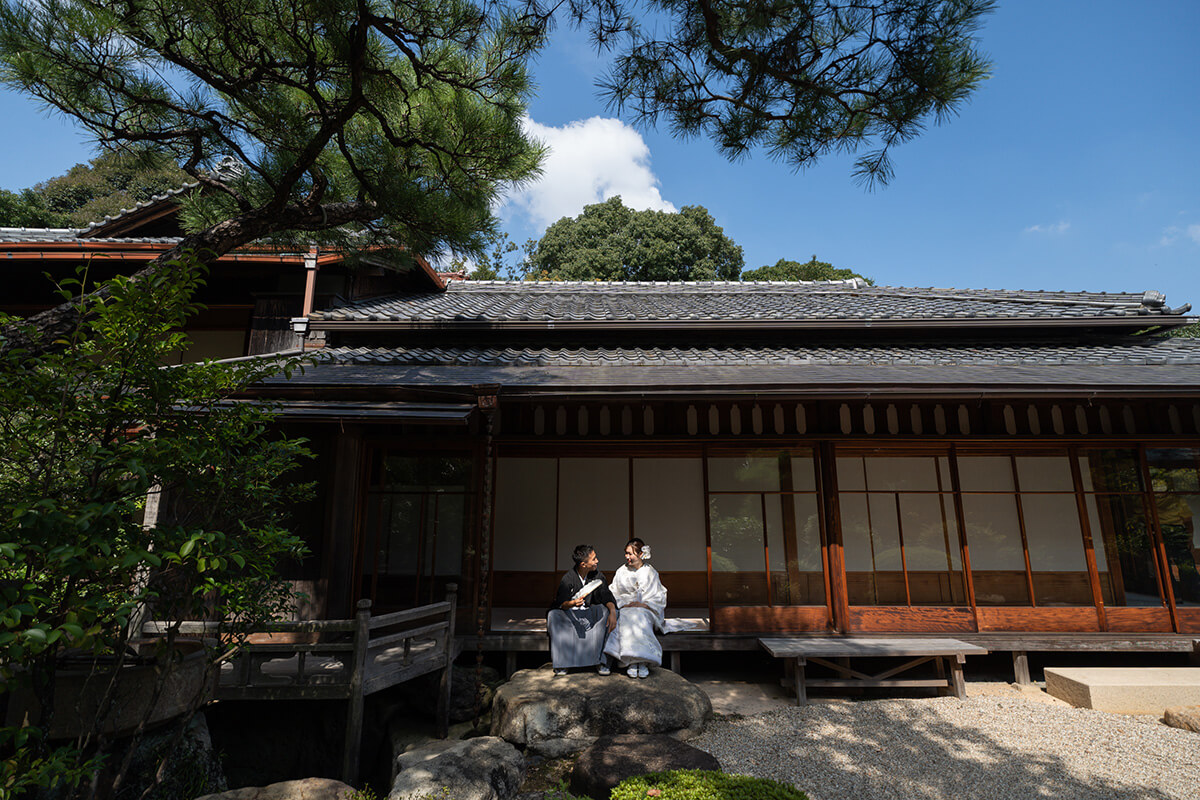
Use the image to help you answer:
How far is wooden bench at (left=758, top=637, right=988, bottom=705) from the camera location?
522 centimetres

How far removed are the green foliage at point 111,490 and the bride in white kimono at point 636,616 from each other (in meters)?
3.08

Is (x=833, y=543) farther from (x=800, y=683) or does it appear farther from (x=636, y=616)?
(x=636, y=616)

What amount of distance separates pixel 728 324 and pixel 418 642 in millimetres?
5426

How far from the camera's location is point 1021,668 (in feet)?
19.0

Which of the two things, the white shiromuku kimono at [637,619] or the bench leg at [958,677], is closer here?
the white shiromuku kimono at [637,619]

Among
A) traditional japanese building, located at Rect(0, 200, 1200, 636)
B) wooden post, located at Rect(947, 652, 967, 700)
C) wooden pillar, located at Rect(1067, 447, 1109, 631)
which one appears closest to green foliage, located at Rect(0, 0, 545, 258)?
traditional japanese building, located at Rect(0, 200, 1200, 636)

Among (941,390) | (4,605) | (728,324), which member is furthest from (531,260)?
(4,605)

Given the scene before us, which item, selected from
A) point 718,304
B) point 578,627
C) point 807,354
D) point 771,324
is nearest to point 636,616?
point 578,627

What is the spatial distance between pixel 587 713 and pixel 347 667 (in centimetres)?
203

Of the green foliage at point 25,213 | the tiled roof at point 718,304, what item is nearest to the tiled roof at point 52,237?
the tiled roof at point 718,304

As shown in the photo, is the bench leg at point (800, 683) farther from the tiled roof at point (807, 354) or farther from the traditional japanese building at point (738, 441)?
the tiled roof at point (807, 354)

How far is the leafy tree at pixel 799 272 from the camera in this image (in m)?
27.1

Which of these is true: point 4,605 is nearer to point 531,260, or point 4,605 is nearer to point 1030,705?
point 1030,705

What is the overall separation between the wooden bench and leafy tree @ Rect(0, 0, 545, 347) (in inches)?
191
